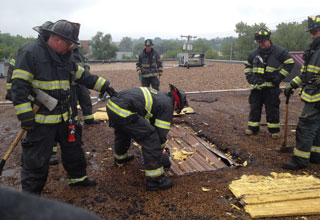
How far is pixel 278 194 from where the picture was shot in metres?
2.94

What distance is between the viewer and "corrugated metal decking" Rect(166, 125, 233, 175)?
3900mm

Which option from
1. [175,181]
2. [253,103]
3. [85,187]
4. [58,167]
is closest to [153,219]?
[175,181]

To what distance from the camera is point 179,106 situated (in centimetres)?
349

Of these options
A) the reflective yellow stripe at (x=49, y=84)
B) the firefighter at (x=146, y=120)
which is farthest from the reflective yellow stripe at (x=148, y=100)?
the reflective yellow stripe at (x=49, y=84)

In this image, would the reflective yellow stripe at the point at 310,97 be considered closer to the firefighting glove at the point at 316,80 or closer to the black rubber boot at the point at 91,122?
the firefighting glove at the point at 316,80

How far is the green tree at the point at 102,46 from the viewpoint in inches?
2234

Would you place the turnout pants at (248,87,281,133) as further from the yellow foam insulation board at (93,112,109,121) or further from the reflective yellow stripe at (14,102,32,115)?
the reflective yellow stripe at (14,102,32,115)

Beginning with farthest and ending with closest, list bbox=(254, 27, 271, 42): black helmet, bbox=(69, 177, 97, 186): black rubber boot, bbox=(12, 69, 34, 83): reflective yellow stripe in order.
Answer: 1. bbox=(254, 27, 271, 42): black helmet
2. bbox=(69, 177, 97, 186): black rubber boot
3. bbox=(12, 69, 34, 83): reflective yellow stripe

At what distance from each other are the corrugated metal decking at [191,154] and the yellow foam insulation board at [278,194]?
689 mm

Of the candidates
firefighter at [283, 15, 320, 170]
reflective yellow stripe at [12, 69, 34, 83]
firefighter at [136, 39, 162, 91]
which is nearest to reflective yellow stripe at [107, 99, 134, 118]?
reflective yellow stripe at [12, 69, 34, 83]

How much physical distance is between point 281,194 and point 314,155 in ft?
4.64

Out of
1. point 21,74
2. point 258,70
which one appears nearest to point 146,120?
point 21,74

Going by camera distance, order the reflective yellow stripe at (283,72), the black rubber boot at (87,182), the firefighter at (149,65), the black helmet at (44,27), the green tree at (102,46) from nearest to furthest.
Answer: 1. the black helmet at (44,27)
2. the black rubber boot at (87,182)
3. the reflective yellow stripe at (283,72)
4. the firefighter at (149,65)
5. the green tree at (102,46)

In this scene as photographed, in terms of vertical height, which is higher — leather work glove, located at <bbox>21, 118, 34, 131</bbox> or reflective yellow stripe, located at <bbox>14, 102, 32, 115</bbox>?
reflective yellow stripe, located at <bbox>14, 102, 32, 115</bbox>
